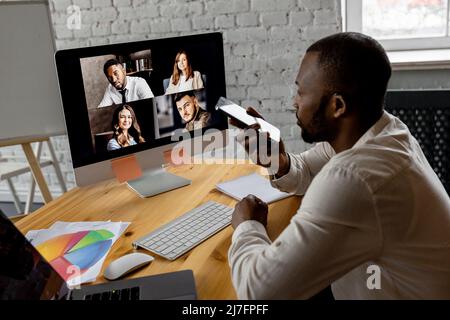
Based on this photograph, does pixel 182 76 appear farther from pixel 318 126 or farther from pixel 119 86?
pixel 318 126

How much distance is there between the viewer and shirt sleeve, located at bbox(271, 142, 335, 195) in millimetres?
1365

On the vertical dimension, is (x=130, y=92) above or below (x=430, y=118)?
above

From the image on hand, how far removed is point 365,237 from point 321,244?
86mm

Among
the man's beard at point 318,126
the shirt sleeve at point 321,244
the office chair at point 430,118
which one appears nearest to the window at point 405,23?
the office chair at point 430,118

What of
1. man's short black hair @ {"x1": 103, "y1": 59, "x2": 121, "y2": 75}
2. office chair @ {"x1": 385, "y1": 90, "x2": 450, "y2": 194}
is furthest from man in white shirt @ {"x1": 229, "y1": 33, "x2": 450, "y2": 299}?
office chair @ {"x1": 385, "y1": 90, "x2": 450, "y2": 194}

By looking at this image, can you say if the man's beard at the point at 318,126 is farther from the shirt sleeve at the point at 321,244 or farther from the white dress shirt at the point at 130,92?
the white dress shirt at the point at 130,92

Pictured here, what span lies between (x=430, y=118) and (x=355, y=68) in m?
0.92

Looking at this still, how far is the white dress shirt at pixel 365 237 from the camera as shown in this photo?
80cm

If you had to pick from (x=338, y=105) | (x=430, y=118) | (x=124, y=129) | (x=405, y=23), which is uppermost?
(x=405, y=23)

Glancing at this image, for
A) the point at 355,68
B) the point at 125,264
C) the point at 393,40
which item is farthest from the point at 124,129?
the point at 393,40

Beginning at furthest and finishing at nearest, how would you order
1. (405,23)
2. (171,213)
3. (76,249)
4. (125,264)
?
(405,23) → (171,213) → (76,249) → (125,264)

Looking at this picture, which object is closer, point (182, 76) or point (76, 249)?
point (76, 249)

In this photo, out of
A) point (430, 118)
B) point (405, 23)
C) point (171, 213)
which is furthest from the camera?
point (405, 23)

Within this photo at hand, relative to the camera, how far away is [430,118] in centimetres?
168
